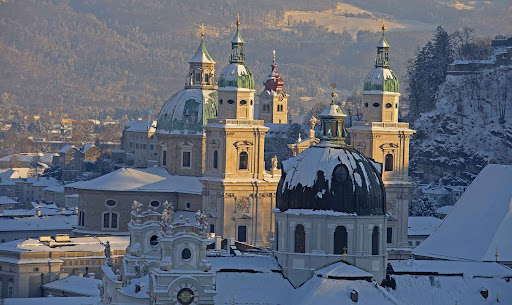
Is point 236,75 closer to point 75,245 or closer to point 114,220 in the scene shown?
point 114,220

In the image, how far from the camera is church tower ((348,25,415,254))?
107438 millimetres

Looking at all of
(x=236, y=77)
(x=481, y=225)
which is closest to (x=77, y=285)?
(x=236, y=77)

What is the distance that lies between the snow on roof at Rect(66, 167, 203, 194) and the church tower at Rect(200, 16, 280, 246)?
8311 millimetres

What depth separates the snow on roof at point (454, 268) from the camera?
75375 millimetres

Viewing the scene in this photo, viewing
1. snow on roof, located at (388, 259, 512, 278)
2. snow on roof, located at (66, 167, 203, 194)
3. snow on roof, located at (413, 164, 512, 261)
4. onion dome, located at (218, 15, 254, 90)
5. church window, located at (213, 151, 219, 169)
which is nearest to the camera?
snow on roof, located at (388, 259, 512, 278)

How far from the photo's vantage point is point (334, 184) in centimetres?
7244

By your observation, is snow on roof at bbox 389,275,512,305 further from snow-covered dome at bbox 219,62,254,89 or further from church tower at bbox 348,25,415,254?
A: snow-covered dome at bbox 219,62,254,89

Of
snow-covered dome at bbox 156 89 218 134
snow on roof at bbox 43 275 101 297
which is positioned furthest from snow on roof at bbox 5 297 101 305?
snow-covered dome at bbox 156 89 218 134

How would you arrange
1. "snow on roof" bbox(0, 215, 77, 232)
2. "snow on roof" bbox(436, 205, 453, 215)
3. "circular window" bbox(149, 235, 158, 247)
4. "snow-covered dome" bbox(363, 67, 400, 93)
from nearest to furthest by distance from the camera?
"circular window" bbox(149, 235, 158, 247) < "snow-covered dome" bbox(363, 67, 400, 93) < "snow on roof" bbox(0, 215, 77, 232) < "snow on roof" bbox(436, 205, 453, 215)

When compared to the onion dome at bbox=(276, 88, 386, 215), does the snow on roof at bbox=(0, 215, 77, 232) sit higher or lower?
lower

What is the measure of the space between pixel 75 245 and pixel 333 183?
46.5 m

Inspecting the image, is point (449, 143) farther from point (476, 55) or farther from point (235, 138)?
point (235, 138)

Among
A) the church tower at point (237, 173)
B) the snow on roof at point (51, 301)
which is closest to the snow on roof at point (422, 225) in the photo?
the church tower at point (237, 173)

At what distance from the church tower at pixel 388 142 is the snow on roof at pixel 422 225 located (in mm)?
13080
